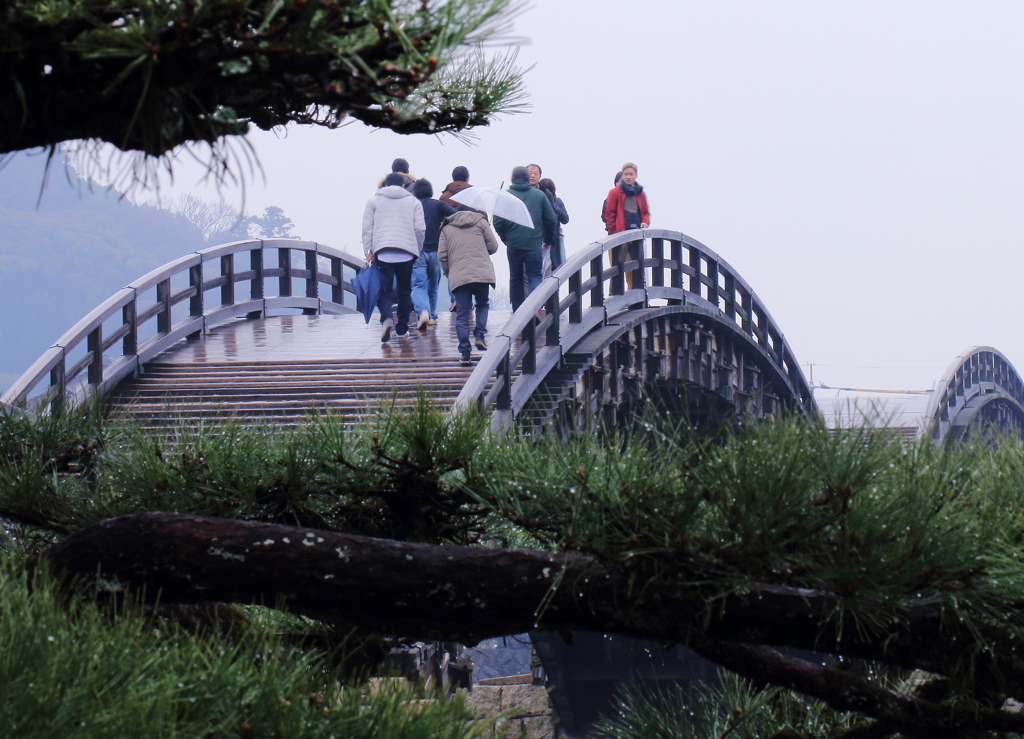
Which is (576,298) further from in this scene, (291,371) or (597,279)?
(291,371)

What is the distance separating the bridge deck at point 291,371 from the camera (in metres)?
8.83

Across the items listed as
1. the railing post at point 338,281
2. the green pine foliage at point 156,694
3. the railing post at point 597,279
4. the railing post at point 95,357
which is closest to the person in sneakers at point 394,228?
the railing post at point 597,279

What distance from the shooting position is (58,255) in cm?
6469

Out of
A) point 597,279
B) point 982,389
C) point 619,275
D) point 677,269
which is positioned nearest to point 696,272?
point 677,269

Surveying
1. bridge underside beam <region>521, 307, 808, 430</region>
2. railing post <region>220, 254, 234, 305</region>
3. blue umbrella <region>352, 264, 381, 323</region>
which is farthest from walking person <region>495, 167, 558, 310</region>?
railing post <region>220, 254, 234, 305</region>

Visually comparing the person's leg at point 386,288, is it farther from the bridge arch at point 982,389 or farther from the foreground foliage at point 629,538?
the bridge arch at point 982,389

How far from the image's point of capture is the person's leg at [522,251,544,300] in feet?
35.3

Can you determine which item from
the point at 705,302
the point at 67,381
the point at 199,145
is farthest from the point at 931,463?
the point at 705,302

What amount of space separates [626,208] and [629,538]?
10.9m

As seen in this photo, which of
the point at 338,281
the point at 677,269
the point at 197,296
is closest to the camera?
the point at 197,296

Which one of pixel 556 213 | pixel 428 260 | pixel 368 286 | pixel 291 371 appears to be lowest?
pixel 291 371

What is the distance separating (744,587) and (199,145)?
57.3 inches

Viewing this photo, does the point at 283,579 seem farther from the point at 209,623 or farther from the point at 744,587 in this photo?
the point at 744,587

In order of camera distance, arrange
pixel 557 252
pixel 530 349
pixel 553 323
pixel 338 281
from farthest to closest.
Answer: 1. pixel 338 281
2. pixel 557 252
3. pixel 553 323
4. pixel 530 349
